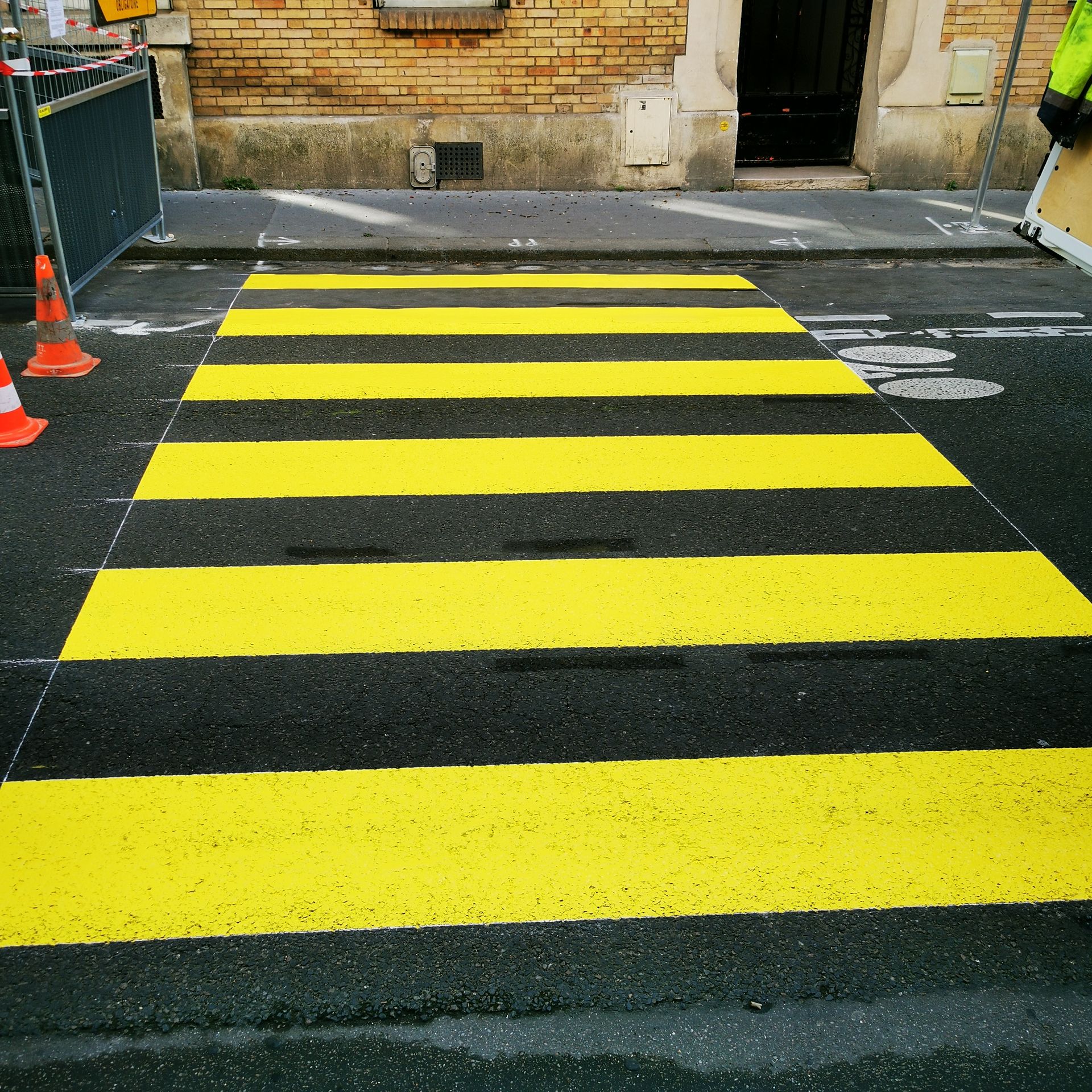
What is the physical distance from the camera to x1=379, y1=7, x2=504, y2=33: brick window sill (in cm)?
1239

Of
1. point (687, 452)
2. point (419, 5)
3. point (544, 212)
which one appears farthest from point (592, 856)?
point (419, 5)

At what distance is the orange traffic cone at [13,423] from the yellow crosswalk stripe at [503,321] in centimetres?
219

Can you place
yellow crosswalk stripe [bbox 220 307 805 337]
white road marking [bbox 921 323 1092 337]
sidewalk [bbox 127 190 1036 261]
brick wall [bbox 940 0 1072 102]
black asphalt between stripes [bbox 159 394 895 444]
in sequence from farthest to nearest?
brick wall [bbox 940 0 1072 102]
sidewalk [bbox 127 190 1036 261]
white road marking [bbox 921 323 1092 337]
yellow crosswalk stripe [bbox 220 307 805 337]
black asphalt between stripes [bbox 159 394 895 444]

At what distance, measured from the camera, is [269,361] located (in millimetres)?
7504

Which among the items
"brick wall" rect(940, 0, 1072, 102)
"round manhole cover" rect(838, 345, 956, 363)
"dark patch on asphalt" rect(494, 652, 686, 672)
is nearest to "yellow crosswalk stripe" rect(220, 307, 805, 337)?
"round manhole cover" rect(838, 345, 956, 363)

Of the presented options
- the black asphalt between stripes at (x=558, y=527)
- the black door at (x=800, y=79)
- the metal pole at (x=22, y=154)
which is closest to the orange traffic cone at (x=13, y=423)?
the black asphalt between stripes at (x=558, y=527)

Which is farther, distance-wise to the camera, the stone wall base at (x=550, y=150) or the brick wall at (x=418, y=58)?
the stone wall base at (x=550, y=150)

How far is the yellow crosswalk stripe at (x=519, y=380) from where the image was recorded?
6.94 metres

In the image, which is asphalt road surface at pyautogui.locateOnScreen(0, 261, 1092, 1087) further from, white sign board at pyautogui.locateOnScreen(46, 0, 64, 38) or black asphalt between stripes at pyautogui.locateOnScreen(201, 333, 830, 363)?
white sign board at pyautogui.locateOnScreen(46, 0, 64, 38)

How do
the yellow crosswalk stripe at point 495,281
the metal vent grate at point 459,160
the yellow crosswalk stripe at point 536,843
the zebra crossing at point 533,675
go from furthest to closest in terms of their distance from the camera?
the metal vent grate at point 459,160 < the yellow crosswalk stripe at point 495,281 < the zebra crossing at point 533,675 < the yellow crosswalk stripe at point 536,843

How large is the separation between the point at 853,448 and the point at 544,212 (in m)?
6.97

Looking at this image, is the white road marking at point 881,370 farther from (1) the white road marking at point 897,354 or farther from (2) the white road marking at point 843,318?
(2) the white road marking at point 843,318

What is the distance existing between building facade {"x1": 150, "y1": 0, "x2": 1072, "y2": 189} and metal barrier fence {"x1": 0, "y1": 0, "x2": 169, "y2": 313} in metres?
2.69

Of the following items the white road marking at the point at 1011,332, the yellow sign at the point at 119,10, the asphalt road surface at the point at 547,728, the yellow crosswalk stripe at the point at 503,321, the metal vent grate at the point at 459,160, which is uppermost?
the yellow sign at the point at 119,10
